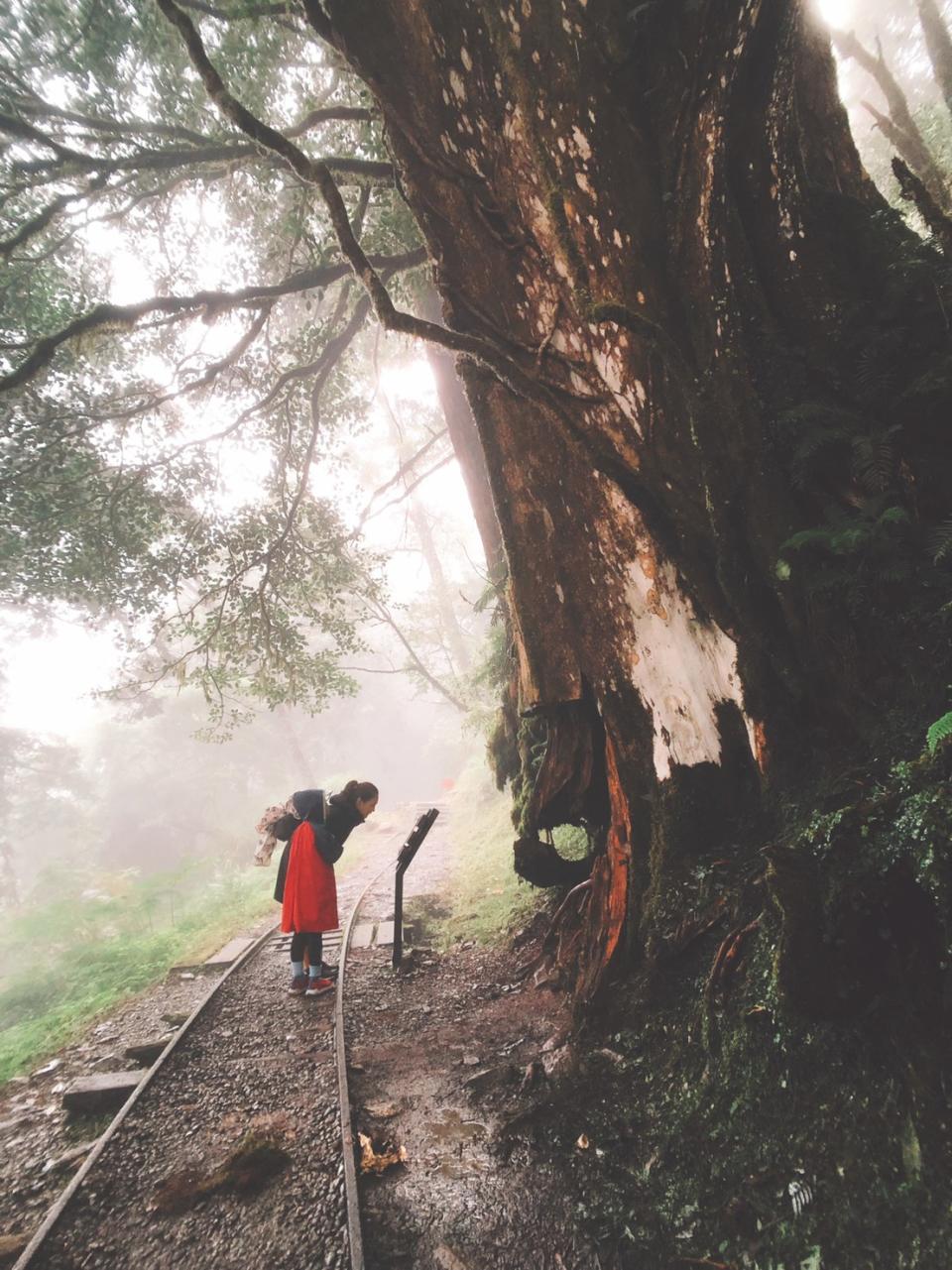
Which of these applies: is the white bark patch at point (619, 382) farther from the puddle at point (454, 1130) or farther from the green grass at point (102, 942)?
the green grass at point (102, 942)

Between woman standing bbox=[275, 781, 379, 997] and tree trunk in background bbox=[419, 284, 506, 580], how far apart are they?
12.1 ft

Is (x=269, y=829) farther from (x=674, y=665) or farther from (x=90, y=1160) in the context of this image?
(x=674, y=665)

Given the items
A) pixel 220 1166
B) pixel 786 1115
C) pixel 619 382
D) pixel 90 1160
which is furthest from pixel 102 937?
pixel 619 382

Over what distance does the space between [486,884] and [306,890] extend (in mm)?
4232

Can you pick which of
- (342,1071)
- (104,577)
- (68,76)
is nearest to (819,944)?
(342,1071)

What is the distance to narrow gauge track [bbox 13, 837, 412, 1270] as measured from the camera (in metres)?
2.73

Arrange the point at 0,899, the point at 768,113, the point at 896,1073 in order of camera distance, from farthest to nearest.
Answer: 1. the point at 0,899
2. the point at 768,113
3. the point at 896,1073

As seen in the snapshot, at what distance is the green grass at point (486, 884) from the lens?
668cm

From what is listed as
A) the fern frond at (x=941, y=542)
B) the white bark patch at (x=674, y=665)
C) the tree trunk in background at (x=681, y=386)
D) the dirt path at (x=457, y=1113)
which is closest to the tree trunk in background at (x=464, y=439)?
the tree trunk in background at (x=681, y=386)

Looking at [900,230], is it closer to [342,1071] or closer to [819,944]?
[819,944]

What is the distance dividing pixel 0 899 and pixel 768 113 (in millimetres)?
37677

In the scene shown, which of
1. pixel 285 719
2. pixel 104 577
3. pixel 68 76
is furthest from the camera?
pixel 285 719

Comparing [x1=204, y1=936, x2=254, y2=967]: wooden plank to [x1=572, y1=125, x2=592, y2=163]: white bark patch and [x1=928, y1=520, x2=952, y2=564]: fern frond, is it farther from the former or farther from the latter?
[x1=572, y1=125, x2=592, y2=163]: white bark patch

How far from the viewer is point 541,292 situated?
383 cm
